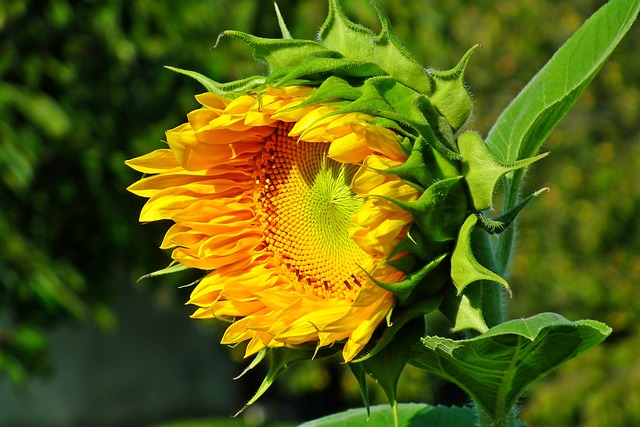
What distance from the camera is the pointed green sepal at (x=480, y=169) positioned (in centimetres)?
121

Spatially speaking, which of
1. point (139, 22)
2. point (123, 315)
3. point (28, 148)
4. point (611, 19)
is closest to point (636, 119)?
point (139, 22)

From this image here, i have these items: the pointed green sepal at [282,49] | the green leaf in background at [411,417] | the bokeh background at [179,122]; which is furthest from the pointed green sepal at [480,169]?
the bokeh background at [179,122]

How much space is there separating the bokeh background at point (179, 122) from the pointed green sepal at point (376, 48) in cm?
325

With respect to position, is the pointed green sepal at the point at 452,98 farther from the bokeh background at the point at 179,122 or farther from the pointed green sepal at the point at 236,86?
the bokeh background at the point at 179,122

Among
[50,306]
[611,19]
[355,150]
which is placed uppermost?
[611,19]

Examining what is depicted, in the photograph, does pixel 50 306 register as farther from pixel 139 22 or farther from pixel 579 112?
pixel 579 112

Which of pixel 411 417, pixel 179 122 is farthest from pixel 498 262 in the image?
pixel 179 122

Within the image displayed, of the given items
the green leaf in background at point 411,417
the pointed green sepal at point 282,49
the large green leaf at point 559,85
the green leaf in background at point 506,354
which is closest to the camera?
the green leaf in background at point 506,354

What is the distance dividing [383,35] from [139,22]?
4.27 m

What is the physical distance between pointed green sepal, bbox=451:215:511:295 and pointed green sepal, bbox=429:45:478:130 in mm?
138

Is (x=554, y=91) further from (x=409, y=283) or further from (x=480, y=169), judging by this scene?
(x=409, y=283)

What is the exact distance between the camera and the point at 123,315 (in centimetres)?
1055

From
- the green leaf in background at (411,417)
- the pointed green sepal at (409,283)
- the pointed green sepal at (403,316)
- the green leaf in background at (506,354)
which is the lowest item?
the green leaf in background at (411,417)

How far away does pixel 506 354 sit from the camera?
4.10ft
